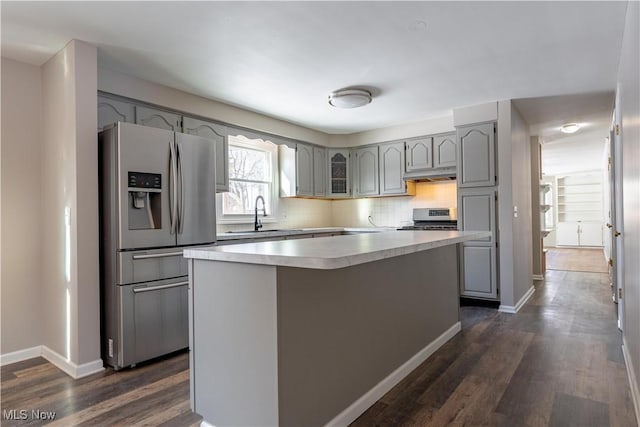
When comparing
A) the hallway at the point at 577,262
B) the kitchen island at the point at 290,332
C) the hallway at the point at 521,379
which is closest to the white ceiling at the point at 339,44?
the kitchen island at the point at 290,332

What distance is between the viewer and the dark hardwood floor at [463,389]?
198cm

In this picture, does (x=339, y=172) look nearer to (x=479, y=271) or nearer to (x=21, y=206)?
(x=479, y=271)

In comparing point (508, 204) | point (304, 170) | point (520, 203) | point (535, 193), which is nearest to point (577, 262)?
point (535, 193)

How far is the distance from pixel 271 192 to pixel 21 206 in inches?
111

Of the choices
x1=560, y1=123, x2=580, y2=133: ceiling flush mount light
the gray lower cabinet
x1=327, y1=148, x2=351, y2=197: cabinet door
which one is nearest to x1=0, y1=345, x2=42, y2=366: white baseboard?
x1=327, y1=148, x2=351, y2=197: cabinet door

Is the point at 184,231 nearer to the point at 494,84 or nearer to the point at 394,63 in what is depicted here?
the point at 394,63

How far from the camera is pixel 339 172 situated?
5.77 m

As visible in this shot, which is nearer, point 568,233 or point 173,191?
point 173,191

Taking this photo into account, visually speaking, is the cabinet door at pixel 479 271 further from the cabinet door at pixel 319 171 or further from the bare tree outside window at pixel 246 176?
the bare tree outside window at pixel 246 176

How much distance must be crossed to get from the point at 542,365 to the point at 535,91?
8.89 feet

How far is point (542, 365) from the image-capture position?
2.64 meters

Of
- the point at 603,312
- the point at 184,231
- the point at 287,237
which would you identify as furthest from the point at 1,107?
the point at 603,312

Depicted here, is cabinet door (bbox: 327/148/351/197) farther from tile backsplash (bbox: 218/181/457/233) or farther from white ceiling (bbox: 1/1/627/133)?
white ceiling (bbox: 1/1/627/133)

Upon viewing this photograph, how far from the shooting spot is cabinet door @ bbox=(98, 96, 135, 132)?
121 inches
